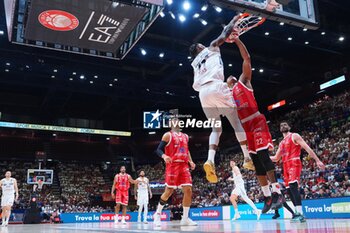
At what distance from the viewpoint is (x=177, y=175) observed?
7.07 metres

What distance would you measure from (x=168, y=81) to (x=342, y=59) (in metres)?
11.0

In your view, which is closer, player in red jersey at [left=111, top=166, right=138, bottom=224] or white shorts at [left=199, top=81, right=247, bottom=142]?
white shorts at [left=199, top=81, right=247, bottom=142]

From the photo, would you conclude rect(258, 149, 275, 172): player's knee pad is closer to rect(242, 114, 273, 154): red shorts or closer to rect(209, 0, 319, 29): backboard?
rect(242, 114, 273, 154): red shorts

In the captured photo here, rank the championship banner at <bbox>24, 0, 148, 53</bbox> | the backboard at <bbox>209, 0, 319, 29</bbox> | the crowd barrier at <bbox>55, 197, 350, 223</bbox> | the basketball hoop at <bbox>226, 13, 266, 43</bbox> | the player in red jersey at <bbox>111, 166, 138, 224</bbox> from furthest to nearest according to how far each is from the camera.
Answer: the player in red jersey at <bbox>111, 166, 138, 224</bbox>
the crowd barrier at <bbox>55, 197, 350, 223</bbox>
the championship banner at <bbox>24, 0, 148, 53</bbox>
the backboard at <bbox>209, 0, 319, 29</bbox>
the basketball hoop at <bbox>226, 13, 266, 43</bbox>

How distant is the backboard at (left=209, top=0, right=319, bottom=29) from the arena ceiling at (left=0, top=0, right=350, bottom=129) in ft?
22.5

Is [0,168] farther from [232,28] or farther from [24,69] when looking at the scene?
[232,28]

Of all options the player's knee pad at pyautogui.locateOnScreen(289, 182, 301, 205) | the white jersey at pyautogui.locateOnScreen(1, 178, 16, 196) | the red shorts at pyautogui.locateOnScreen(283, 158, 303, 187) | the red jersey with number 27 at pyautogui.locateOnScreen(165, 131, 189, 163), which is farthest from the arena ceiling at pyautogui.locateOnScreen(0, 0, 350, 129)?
the player's knee pad at pyautogui.locateOnScreen(289, 182, 301, 205)

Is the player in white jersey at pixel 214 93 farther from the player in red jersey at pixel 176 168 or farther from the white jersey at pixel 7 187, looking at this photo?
the white jersey at pixel 7 187

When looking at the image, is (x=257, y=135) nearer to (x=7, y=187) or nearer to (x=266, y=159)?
(x=266, y=159)

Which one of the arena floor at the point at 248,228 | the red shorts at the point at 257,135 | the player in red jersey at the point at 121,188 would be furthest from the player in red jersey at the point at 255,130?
the player in red jersey at the point at 121,188

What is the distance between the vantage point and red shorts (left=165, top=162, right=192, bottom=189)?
702 cm

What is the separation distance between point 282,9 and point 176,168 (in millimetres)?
3734

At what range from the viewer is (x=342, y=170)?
15.1 meters

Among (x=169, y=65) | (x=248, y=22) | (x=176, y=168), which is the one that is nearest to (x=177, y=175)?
(x=176, y=168)
